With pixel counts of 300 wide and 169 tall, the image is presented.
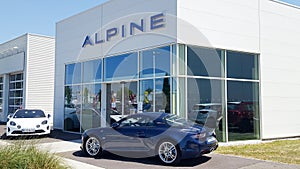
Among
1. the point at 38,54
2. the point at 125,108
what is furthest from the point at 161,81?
the point at 38,54

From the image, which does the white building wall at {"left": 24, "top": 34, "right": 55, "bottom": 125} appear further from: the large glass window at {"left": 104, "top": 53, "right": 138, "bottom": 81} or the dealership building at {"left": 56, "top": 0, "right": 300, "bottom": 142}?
the large glass window at {"left": 104, "top": 53, "right": 138, "bottom": 81}

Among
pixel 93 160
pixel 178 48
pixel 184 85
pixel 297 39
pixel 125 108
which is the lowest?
pixel 93 160

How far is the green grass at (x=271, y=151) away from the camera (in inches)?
373

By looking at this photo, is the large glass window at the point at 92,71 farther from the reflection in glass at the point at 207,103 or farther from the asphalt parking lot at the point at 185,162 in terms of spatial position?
the asphalt parking lot at the point at 185,162

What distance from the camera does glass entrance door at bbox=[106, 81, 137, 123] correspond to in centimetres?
1371

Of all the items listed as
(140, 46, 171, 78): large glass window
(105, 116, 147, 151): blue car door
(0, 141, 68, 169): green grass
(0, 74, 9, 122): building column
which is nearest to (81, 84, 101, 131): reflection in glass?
(140, 46, 171, 78): large glass window

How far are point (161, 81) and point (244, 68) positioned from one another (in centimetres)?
383

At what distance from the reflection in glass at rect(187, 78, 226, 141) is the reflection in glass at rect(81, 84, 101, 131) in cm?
547

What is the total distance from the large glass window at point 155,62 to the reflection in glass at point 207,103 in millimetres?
1049

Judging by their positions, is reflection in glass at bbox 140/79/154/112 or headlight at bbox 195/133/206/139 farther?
reflection in glass at bbox 140/79/154/112

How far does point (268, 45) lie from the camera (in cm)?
1437

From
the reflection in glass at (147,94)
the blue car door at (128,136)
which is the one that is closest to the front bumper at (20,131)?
the reflection in glass at (147,94)

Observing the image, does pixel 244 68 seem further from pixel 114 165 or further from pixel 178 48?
pixel 114 165

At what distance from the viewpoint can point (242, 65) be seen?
13.5 m
